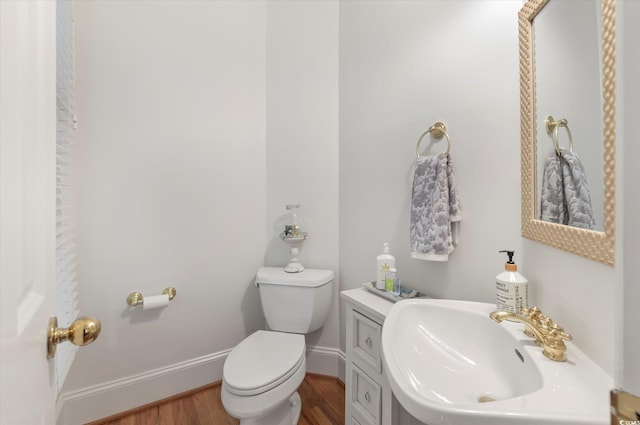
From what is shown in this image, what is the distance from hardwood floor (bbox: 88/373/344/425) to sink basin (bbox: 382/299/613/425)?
975mm

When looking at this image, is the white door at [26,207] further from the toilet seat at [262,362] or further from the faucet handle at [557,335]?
the faucet handle at [557,335]

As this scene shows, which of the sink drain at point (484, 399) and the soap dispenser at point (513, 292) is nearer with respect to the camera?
the sink drain at point (484, 399)

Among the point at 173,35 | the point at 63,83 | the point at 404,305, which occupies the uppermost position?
the point at 173,35

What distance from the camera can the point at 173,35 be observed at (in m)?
1.68

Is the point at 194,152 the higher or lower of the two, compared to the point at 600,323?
higher

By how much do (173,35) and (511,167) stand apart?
1930 mm

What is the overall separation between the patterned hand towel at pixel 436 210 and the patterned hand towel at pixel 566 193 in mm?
331

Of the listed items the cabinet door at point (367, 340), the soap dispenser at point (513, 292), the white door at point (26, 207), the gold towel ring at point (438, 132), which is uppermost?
the gold towel ring at point (438, 132)

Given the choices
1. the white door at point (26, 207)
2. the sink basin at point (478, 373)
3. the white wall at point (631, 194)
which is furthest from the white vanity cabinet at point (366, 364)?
the white door at point (26, 207)

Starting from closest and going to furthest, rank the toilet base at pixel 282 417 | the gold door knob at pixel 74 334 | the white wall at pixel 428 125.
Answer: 1. the gold door knob at pixel 74 334
2. the white wall at pixel 428 125
3. the toilet base at pixel 282 417

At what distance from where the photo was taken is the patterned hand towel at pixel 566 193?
2.28 ft

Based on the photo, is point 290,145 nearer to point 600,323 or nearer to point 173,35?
point 173,35

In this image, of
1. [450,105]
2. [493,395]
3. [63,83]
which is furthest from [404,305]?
[63,83]

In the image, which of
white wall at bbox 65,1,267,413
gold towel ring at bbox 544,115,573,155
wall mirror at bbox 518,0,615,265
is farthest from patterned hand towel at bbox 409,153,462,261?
white wall at bbox 65,1,267,413
